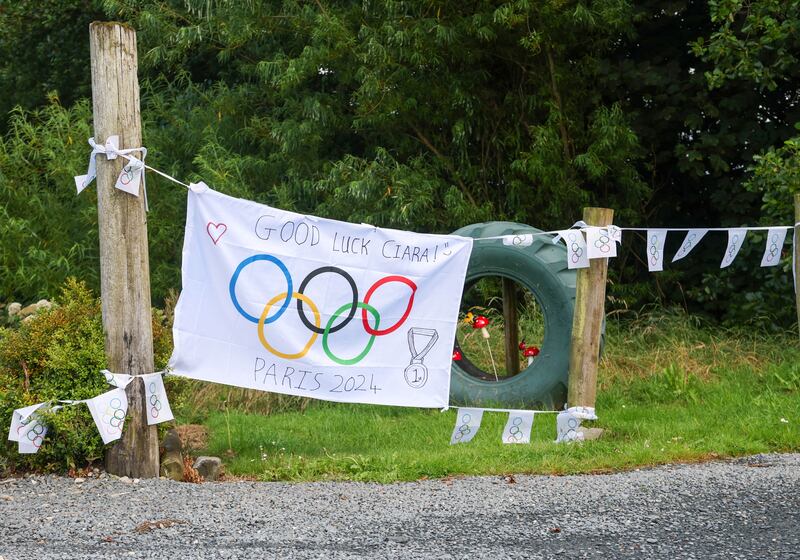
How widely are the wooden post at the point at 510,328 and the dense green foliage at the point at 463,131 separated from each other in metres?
1.87

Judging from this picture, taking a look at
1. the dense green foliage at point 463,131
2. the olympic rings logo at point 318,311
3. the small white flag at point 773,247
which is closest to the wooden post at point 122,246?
the olympic rings logo at point 318,311

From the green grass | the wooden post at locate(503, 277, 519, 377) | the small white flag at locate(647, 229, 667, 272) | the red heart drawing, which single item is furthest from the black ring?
the wooden post at locate(503, 277, 519, 377)

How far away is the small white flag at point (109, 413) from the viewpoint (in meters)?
5.71

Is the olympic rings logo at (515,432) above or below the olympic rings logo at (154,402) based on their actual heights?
below

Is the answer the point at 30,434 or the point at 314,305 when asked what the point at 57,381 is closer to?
the point at 30,434

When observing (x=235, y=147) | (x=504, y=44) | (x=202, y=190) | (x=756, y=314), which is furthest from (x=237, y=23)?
(x=756, y=314)

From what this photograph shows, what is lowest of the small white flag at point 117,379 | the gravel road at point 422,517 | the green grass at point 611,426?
the gravel road at point 422,517

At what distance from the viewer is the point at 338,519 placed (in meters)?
4.95

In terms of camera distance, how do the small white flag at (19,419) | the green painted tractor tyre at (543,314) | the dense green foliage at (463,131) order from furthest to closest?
the dense green foliage at (463,131), the green painted tractor tyre at (543,314), the small white flag at (19,419)

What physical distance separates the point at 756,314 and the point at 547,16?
385 centimetres

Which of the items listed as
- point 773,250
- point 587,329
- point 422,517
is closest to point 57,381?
point 422,517

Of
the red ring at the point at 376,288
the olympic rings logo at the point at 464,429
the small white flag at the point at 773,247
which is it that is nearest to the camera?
the red ring at the point at 376,288

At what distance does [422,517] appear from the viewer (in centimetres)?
497

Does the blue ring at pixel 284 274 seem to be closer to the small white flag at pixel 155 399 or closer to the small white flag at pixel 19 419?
the small white flag at pixel 155 399
